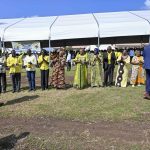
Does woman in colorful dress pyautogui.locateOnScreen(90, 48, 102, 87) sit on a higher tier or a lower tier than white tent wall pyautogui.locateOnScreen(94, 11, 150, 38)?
lower

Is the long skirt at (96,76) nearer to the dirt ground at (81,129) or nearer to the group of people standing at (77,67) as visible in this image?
the group of people standing at (77,67)

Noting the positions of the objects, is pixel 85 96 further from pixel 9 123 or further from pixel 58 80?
pixel 9 123

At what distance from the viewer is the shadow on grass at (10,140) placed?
8.05 meters

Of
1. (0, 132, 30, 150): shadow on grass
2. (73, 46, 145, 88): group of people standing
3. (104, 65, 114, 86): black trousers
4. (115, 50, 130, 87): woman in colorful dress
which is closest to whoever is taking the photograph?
(0, 132, 30, 150): shadow on grass

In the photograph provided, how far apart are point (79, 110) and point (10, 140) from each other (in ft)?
10.9

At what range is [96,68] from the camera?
16266 millimetres

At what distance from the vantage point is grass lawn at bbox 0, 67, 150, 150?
26.7 ft

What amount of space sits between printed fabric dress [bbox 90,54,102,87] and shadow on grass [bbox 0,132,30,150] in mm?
7630

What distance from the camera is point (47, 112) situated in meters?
11.3

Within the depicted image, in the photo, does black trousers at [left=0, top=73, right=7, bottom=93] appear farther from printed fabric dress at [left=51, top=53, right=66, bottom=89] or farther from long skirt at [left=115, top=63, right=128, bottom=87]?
long skirt at [left=115, top=63, right=128, bottom=87]

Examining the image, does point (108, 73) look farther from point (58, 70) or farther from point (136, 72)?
point (58, 70)

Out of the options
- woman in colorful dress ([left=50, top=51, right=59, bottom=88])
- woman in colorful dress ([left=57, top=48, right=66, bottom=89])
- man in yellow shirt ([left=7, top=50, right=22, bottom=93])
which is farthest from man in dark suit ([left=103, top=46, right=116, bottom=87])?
man in yellow shirt ([left=7, top=50, right=22, bottom=93])

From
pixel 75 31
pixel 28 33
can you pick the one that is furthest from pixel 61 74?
pixel 28 33

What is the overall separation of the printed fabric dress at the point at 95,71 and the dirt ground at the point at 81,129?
20.1 ft
